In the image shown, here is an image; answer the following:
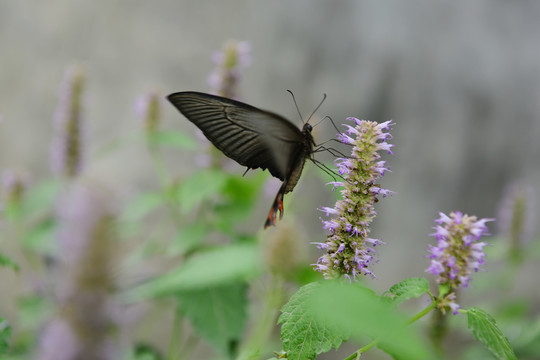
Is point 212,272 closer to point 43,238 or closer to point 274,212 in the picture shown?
point 274,212

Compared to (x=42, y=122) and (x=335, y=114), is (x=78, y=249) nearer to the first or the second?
(x=335, y=114)

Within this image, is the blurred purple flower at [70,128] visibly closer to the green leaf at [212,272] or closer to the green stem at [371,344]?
the green leaf at [212,272]

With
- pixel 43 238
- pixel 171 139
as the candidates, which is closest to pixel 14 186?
pixel 43 238

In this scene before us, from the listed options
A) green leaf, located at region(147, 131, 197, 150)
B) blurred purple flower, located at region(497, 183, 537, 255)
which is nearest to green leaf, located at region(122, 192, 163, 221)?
green leaf, located at region(147, 131, 197, 150)

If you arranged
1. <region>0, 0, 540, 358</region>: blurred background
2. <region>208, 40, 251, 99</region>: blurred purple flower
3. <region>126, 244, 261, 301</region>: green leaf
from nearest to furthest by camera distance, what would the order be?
<region>126, 244, 261, 301</region>: green leaf
<region>208, 40, 251, 99</region>: blurred purple flower
<region>0, 0, 540, 358</region>: blurred background

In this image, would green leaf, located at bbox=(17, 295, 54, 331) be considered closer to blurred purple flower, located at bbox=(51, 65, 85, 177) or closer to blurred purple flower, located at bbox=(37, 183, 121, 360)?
blurred purple flower, located at bbox=(51, 65, 85, 177)
